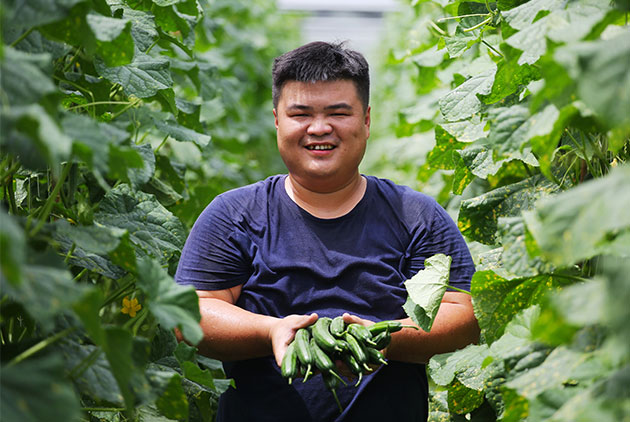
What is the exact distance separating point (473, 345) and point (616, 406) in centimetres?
116

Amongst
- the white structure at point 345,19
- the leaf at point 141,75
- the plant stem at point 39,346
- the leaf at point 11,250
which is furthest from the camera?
the white structure at point 345,19

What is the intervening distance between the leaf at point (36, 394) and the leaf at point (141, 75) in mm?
1153

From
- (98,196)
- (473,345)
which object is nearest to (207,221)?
(98,196)

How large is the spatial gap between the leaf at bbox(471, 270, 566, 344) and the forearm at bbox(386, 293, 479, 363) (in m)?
0.23

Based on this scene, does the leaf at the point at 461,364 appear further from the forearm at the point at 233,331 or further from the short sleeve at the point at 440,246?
the forearm at the point at 233,331

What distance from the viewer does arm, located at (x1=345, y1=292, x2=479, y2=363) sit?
210 centimetres

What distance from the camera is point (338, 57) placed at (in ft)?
7.42

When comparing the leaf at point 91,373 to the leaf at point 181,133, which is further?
the leaf at point 181,133

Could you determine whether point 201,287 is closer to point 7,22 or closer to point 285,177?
point 285,177

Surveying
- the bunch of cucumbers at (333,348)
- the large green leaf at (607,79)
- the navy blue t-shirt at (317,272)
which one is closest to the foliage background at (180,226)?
the large green leaf at (607,79)

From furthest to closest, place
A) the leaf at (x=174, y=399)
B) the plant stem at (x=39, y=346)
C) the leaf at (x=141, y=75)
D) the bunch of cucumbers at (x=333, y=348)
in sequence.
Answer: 1. the leaf at (x=141, y=75)
2. the bunch of cucumbers at (x=333, y=348)
3. the leaf at (x=174, y=399)
4. the plant stem at (x=39, y=346)

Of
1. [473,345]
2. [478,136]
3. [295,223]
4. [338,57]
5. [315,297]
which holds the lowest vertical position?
[473,345]

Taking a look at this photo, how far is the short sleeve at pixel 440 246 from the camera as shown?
2238 mm

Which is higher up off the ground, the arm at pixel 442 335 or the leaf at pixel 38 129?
Result: the leaf at pixel 38 129
